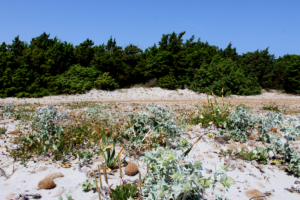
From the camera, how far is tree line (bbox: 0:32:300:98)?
1562cm

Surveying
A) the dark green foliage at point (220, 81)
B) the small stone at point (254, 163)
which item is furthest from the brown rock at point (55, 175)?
the dark green foliage at point (220, 81)

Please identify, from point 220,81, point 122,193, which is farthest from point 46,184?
point 220,81

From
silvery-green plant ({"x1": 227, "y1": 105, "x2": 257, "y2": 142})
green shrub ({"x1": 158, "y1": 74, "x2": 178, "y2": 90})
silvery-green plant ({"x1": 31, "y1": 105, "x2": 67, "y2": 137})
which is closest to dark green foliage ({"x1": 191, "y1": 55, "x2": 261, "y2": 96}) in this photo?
green shrub ({"x1": 158, "y1": 74, "x2": 178, "y2": 90})

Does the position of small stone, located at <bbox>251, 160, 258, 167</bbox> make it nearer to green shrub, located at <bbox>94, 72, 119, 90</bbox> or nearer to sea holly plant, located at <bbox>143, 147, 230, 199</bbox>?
sea holly plant, located at <bbox>143, 147, 230, 199</bbox>

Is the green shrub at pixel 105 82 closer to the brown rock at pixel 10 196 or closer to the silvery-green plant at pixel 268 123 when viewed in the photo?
the silvery-green plant at pixel 268 123

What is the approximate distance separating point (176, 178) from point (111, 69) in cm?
1709

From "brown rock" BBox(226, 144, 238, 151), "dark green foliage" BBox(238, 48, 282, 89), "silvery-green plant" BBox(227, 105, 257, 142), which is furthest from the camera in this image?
"dark green foliage" BBox(238, 48, 282, 89)

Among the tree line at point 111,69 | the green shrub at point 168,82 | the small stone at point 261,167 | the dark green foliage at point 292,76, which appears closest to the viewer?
the small stone at point 261,167

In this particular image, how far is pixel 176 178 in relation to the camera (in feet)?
6.52

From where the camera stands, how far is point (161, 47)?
2100cm

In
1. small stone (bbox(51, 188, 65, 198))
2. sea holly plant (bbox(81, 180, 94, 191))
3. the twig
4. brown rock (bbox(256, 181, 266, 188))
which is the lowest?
brown rock (bbox(256, 181, 266, 188))

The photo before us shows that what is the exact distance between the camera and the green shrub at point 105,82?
56.4ft

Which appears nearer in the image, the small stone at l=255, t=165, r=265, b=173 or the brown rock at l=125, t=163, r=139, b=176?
the brown rock at l=125, t=163, r=139, b=176

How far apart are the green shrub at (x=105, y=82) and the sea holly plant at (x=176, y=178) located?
15.4 meters
